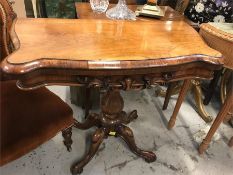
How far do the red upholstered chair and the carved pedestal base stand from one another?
0.86 ft

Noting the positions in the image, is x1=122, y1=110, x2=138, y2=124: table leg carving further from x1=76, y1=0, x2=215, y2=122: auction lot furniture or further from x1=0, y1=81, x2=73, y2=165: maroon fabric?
x1=0, y1=81, x2=73, y2=165: maroon fabric

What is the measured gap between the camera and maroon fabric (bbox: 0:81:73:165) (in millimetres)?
862

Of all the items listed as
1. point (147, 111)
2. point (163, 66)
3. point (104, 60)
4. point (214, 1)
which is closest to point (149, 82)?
point (163, 66)

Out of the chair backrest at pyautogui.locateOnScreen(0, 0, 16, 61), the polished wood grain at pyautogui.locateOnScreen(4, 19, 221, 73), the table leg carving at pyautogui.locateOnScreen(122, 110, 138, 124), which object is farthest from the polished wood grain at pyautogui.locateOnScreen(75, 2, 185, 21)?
the table leg carving at pyautogui.locateOnScreen(122, 110, 138, 124)

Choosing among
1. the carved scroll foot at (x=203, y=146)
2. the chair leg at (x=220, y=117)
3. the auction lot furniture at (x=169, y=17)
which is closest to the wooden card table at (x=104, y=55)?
the auction lot furniture at (x=169, y=17)

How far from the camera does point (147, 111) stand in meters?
1.79

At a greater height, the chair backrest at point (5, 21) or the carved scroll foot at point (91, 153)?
the chair backrest at point (5, 21)

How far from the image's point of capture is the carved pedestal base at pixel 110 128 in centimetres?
126

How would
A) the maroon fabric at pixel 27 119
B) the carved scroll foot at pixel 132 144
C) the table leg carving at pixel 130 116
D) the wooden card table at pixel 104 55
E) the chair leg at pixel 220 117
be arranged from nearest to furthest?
1. the wooden card table at pixel 104 55
2. the maroon fabric at pixel 27 119
3. the chair leg at pixel 220 117
4. the carved scroll foot at pixel 132 144
5. the table leg carving at pixel 130 116

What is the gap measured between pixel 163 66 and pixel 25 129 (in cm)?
60

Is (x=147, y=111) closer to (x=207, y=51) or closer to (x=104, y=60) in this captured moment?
(x=207, y=51)

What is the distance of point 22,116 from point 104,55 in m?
0.46

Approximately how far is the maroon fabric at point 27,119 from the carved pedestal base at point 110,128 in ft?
0.96

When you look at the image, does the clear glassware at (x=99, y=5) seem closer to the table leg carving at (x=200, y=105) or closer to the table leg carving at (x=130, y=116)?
the table leg carving at (x=130, y=116)
